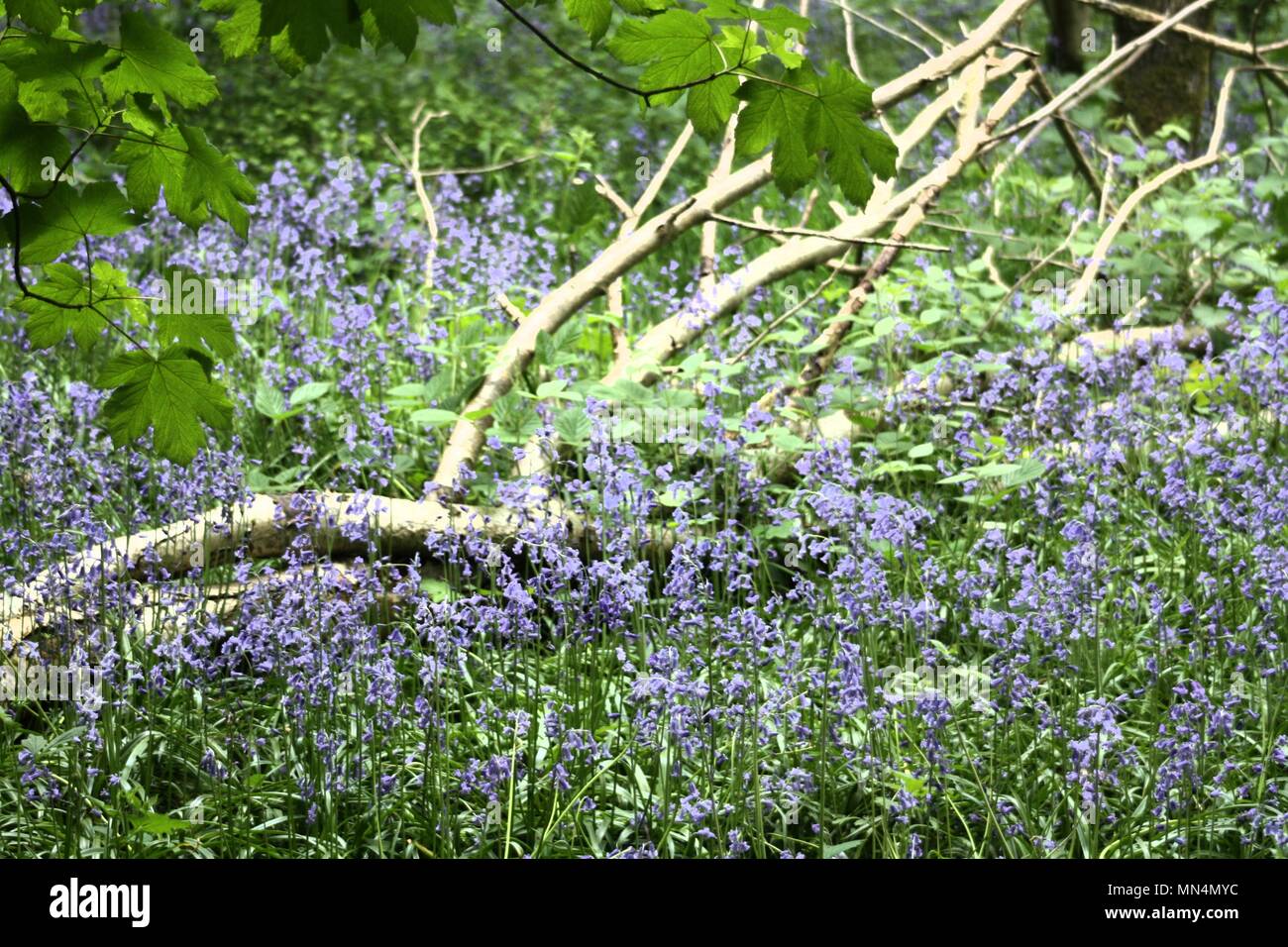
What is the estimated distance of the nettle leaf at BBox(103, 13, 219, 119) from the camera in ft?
7.08

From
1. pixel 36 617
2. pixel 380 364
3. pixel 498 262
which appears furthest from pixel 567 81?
pixel 36 617

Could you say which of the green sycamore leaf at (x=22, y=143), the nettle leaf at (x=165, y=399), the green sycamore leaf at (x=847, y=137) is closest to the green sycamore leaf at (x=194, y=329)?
the nettle leaf at (x=165, y=399)

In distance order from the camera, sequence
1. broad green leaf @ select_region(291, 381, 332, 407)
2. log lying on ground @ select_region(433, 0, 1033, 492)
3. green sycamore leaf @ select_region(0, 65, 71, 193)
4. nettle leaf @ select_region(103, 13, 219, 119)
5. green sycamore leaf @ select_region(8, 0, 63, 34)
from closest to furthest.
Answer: green sycamore leaf @ select_region(8, 0, 63, 34)
nettle leaf @ select_region(103, 13, 219, 119)
green sycamore leaf @ select_region(0, 65, 71, 193)
broad green leaf @ select_region(291, 381, 332, 407)
log lying on ground @ select_region(433, 0, 1033, 492)

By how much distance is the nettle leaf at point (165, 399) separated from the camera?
2365 millimetres

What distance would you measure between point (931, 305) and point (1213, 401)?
5.41ft

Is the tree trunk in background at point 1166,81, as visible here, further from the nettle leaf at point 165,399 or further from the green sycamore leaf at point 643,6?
the nettle leaf at point 165,399

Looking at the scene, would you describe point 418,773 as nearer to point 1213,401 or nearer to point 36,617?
point 36,617

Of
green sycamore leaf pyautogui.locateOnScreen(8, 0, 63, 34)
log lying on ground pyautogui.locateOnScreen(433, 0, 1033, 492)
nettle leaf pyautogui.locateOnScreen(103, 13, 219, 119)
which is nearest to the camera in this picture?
green sycamore leaf pyautogui.locateOnScreen(8, 0, 63, 34)

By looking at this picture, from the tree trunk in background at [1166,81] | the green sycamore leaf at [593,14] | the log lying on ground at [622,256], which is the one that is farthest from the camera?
the tree trunk in background at [1166,81]

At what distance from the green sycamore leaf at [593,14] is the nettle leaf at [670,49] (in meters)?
0.03

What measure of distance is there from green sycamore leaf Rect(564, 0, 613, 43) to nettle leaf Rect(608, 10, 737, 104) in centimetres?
3

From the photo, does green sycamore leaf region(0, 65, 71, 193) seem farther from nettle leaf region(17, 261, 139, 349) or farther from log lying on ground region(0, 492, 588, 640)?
log lying on ground region(0, 492, 588, 640)

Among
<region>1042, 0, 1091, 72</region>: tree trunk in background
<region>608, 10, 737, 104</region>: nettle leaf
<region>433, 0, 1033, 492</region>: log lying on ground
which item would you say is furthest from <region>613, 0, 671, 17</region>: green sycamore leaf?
<region>1042, 0, 1091, 72</region>: tree trunk in background

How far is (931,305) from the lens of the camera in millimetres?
6309
